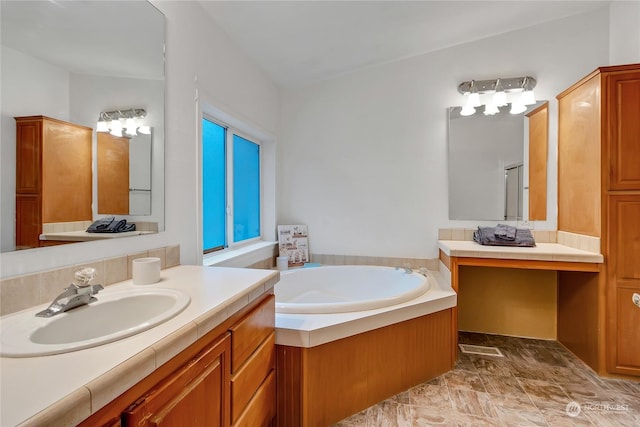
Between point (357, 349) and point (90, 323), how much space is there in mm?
1240

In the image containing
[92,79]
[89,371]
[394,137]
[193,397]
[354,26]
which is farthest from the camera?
[394,137]

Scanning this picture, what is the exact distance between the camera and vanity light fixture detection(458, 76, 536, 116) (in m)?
2.57

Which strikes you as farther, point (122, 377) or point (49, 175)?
point (49, 175)

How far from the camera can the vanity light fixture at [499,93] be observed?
2.57m

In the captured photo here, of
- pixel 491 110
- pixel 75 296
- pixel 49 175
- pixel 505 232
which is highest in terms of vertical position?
pixel 491 110

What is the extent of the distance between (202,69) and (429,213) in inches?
84.4

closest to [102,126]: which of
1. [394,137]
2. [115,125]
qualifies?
[115,125]

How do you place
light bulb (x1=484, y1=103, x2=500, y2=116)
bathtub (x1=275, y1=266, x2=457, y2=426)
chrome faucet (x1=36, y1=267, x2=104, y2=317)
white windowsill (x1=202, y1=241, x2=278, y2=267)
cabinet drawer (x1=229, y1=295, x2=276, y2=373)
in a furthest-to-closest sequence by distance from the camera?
light bulb (x1=484, y1=103, x2=500, y2=116), white windowsill (x1=202, y1=241, x2=278, y2=267), bathtub (x1=275, y1=266, x2=457, y2=426), cabinet drawer (x1=229, y1=295, x2=276, y2=373), chrome faucet (x1=36, y1=267, x2=104, y2=317)

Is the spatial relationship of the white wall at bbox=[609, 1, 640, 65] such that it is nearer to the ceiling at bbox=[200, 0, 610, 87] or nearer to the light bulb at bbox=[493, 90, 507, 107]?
the ceiling at bbox=[200, 0, 610, 87]

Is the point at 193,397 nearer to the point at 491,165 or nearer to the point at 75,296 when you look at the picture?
the point at 75,296

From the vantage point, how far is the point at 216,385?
3.18 feet

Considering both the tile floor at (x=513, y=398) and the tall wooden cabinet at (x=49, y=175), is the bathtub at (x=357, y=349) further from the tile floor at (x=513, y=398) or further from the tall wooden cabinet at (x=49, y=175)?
the tall wooden cabinet at (x=49, y=175)

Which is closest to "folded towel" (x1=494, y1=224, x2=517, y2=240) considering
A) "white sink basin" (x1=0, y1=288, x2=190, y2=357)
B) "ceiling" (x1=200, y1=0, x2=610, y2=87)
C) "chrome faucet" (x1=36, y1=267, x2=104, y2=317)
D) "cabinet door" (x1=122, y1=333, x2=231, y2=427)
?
"ceiling" (x1=200, y1=0, x2=610, y2=87)

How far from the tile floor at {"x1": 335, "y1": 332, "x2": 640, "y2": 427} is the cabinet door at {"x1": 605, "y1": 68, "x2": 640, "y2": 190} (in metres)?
1.27
